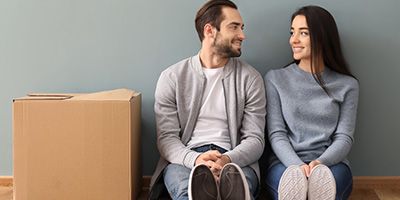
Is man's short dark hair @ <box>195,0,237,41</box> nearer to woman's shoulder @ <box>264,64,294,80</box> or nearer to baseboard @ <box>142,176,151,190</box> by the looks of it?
woman's shoulder @ <box>264,64,294,80</box>

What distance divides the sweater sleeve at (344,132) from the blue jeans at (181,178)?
0.25 m

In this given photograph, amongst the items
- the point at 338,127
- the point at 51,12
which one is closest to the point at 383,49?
the point at 338,127

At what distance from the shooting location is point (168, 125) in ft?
5.78

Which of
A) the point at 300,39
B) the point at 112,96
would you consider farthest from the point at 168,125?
the point at 300,39

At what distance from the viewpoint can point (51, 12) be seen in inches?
76.7

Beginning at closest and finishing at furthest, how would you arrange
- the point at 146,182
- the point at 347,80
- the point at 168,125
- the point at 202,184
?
the point at 202,184
the point at 168,125
the point at 347,80
the point at 146,182

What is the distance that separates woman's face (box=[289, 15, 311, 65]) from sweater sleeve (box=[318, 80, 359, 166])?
221 millimetres

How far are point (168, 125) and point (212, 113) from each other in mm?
173

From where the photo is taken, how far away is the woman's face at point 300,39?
1.83 meters

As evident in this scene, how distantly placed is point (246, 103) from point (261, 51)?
0.88 feet

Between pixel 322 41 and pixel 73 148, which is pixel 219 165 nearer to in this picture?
pixel 73 148

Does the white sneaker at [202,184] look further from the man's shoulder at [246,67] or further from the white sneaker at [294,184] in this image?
the man's shoulder at [246,67]

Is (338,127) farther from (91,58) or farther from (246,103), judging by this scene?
(91,58)

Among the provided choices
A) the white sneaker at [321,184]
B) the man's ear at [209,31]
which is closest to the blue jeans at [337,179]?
the white sneaker at [321,184]
